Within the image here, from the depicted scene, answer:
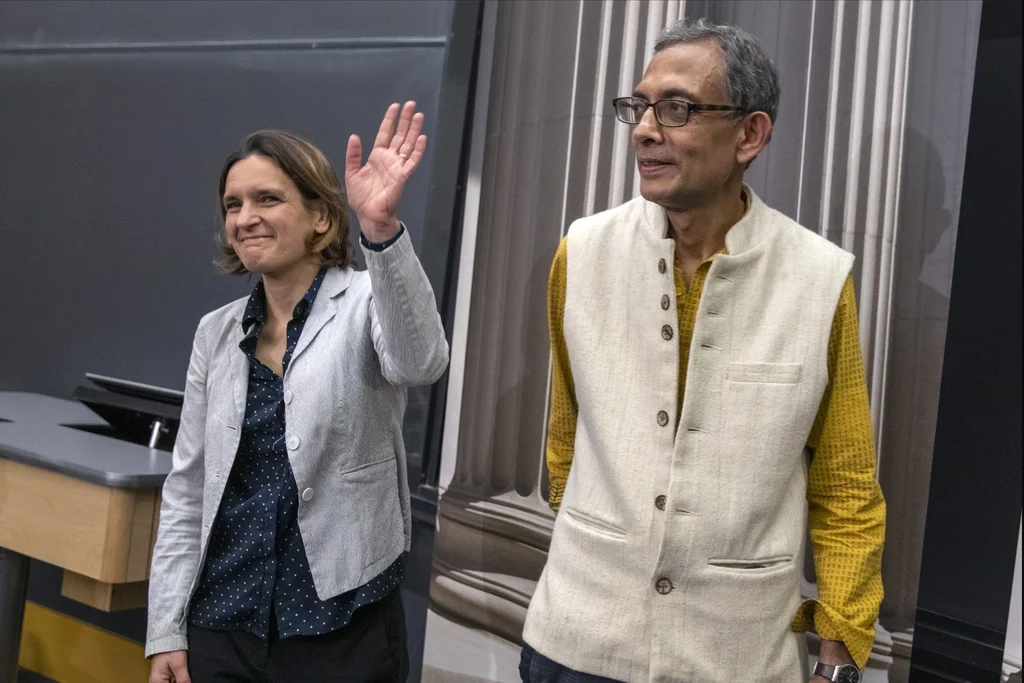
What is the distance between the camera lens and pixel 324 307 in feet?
6.23

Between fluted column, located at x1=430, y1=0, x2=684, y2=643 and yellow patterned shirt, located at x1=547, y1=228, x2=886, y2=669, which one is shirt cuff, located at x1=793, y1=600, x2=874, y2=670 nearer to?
yellow patterned shirt, located at x1=547, y1=228, x2=886, y2=669

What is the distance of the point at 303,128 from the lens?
3230mm

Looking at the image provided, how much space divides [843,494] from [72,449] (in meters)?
2.03

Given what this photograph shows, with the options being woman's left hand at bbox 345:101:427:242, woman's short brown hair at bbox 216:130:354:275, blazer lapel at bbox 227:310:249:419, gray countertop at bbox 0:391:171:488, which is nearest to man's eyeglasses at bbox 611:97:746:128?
woman's left hand at bbox 345:101:427:242

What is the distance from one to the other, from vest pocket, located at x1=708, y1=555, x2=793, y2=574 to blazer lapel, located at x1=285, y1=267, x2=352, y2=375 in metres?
0.83

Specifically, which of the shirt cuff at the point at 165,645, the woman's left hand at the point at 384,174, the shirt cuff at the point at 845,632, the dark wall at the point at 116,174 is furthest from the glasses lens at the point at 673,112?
the dark wall at the point at 116,174

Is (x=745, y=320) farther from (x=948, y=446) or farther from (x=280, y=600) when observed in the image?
(x=280, y=600)

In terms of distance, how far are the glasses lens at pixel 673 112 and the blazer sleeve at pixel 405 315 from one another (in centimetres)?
44

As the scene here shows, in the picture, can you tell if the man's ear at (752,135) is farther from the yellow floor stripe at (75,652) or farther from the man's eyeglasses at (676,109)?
the yellow floor stripe at (75,652)

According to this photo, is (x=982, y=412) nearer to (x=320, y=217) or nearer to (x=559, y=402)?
(x=559, y=402)

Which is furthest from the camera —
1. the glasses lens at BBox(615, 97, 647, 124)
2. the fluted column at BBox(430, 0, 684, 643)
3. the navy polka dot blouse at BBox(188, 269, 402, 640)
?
the fluted column at BBox(430, 0, 684, 643)

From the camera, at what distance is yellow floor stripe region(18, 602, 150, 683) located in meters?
3.31

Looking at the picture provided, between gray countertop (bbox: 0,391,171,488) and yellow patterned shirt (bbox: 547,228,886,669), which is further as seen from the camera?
gray countertop (bbox: 0,391,171,488)

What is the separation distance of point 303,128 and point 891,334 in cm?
202
